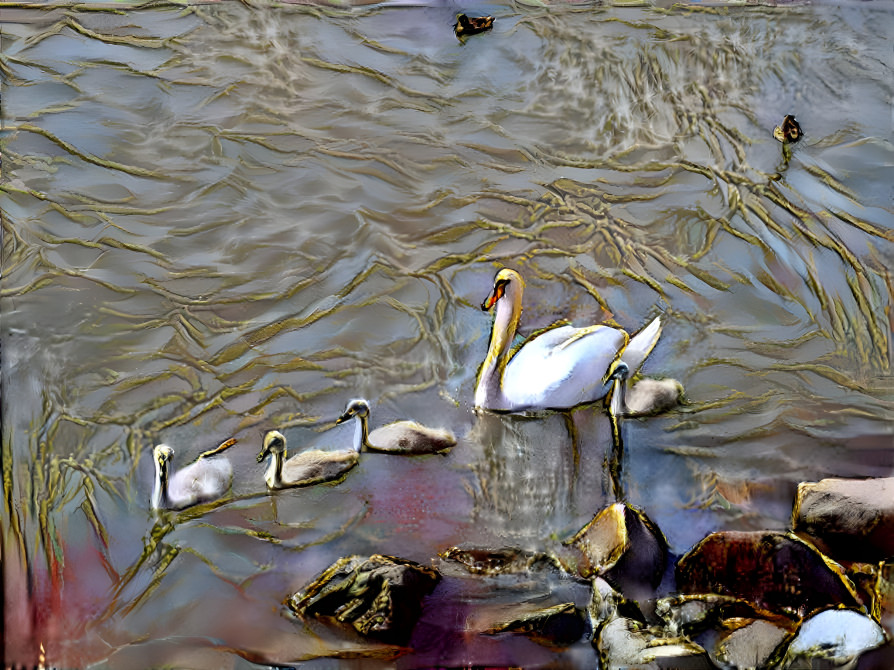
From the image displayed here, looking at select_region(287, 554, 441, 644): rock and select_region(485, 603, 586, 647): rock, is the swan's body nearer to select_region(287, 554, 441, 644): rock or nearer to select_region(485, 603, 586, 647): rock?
select_region(485, 603, 586, 647): rock

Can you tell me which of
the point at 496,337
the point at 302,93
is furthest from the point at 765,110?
the point at 302,93

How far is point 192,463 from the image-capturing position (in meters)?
1.54

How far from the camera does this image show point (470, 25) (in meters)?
1.68

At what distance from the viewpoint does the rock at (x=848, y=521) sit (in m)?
1.54

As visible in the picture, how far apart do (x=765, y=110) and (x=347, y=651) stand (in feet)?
5.36

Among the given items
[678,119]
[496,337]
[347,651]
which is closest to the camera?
[347,651]

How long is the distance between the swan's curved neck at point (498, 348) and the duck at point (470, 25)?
0.66 metres

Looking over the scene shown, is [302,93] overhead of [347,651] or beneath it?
overhead

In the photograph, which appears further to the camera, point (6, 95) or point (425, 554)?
point (6, 95)

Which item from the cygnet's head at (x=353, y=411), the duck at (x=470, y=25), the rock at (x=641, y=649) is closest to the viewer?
the rock at (x=641, y=649)

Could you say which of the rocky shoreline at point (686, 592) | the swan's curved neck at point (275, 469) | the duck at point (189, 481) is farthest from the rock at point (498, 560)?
the duck at point (189, 481)

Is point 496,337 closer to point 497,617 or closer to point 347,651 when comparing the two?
point 497,617

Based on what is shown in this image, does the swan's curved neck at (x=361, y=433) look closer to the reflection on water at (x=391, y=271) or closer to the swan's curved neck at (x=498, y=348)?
the reflection on water at (x=391, y=271)

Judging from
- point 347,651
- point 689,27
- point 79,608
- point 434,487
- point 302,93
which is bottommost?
point 347,651
